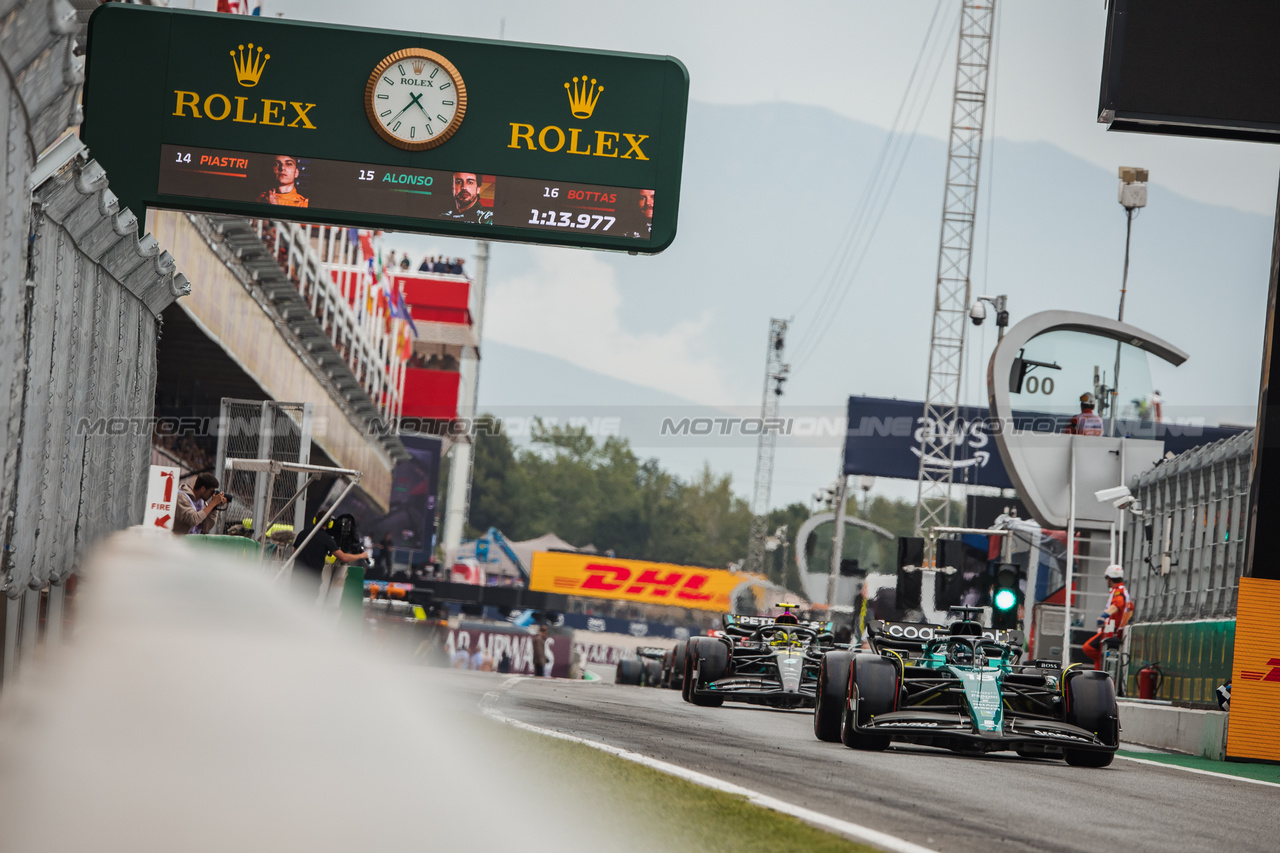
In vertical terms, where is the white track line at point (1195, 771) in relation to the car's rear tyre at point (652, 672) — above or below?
above

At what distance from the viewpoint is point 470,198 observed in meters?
12.2

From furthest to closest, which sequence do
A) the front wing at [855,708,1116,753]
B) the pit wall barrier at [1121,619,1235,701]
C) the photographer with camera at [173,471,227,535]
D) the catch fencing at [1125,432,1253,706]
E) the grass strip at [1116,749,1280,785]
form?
the catch fencing at [1125,432,1253,706], the pit wall barrier at [1121,619,1235,701], the photographer with camera at [173,471,227,535], the grass strip at [1116,749,1280,785], the front wing at [855,708,1116,753]

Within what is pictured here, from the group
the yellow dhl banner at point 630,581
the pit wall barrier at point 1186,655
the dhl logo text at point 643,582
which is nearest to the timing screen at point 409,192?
the pit wall barrier at point 1186,655

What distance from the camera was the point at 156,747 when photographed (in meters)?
2.90

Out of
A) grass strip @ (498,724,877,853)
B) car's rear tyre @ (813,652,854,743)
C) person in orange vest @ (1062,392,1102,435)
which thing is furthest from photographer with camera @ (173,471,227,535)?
person in orange vest @ (1062,392,1102,435)

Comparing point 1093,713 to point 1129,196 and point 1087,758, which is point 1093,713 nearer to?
point 1087,758

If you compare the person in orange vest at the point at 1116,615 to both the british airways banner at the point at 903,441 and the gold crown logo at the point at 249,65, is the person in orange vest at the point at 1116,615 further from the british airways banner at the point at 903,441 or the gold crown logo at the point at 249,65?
the british airways banner at the point at 903,441

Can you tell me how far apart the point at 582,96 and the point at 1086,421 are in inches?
515

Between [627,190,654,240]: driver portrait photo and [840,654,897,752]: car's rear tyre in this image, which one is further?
[627,190,654,240]: driver portrait photo

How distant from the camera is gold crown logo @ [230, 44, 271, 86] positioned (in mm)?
12242

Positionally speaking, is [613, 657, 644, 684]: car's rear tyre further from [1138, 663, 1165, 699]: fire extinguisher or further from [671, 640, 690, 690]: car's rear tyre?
[1138, 663, 1165, 699]: fire extinguisher

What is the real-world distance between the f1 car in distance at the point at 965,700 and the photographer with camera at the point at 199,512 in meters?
5.04

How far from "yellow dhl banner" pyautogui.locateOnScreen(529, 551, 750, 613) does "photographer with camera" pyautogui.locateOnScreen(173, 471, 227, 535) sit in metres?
45.3

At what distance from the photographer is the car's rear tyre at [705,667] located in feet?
55.0
